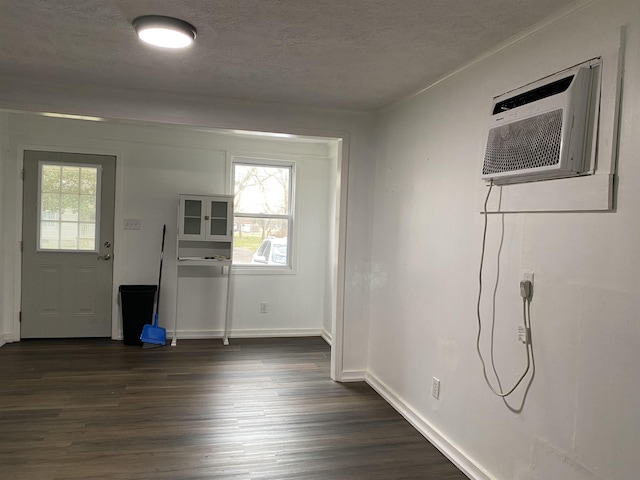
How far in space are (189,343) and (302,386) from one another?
1749mm

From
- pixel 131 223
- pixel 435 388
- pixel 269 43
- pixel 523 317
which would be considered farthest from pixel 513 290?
pixel 131 223

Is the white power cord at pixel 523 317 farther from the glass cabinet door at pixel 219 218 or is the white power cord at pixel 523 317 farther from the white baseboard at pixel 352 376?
the glass cabinet door at pixel 219 218

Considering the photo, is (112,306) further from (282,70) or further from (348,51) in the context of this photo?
(348,51)

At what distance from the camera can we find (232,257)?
17.1 ft

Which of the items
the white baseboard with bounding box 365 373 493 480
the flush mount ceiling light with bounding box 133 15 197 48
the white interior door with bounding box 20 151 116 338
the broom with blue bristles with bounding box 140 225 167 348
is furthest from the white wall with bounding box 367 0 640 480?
the white interior door with bounding box 20 151 116 338

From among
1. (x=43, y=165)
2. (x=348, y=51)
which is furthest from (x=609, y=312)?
(x=43, y=165)

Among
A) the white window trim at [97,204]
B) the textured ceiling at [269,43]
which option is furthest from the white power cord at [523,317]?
the white window trim at [97,204]

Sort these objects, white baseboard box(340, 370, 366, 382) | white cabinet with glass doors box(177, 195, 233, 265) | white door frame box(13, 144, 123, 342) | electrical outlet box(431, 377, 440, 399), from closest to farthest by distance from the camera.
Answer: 1. electrical outlet box(431, 377, 440, 399)
2. white baseboard box(340, 370, 366, 382)
3. white door frame box(13, 144, 123, 342)
4. white cabinet with glass doors box(177, 195, 233, 265)

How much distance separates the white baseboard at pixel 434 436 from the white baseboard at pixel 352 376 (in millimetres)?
186

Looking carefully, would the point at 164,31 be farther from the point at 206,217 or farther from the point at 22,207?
the point at 22,207

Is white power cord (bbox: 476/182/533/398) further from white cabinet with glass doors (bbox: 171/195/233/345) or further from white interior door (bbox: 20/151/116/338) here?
white interior door (bbox: 20/151/116/338)

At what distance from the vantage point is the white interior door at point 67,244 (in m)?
4.81

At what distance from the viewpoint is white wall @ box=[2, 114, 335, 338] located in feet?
16.0

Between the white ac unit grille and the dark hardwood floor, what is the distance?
166cm
